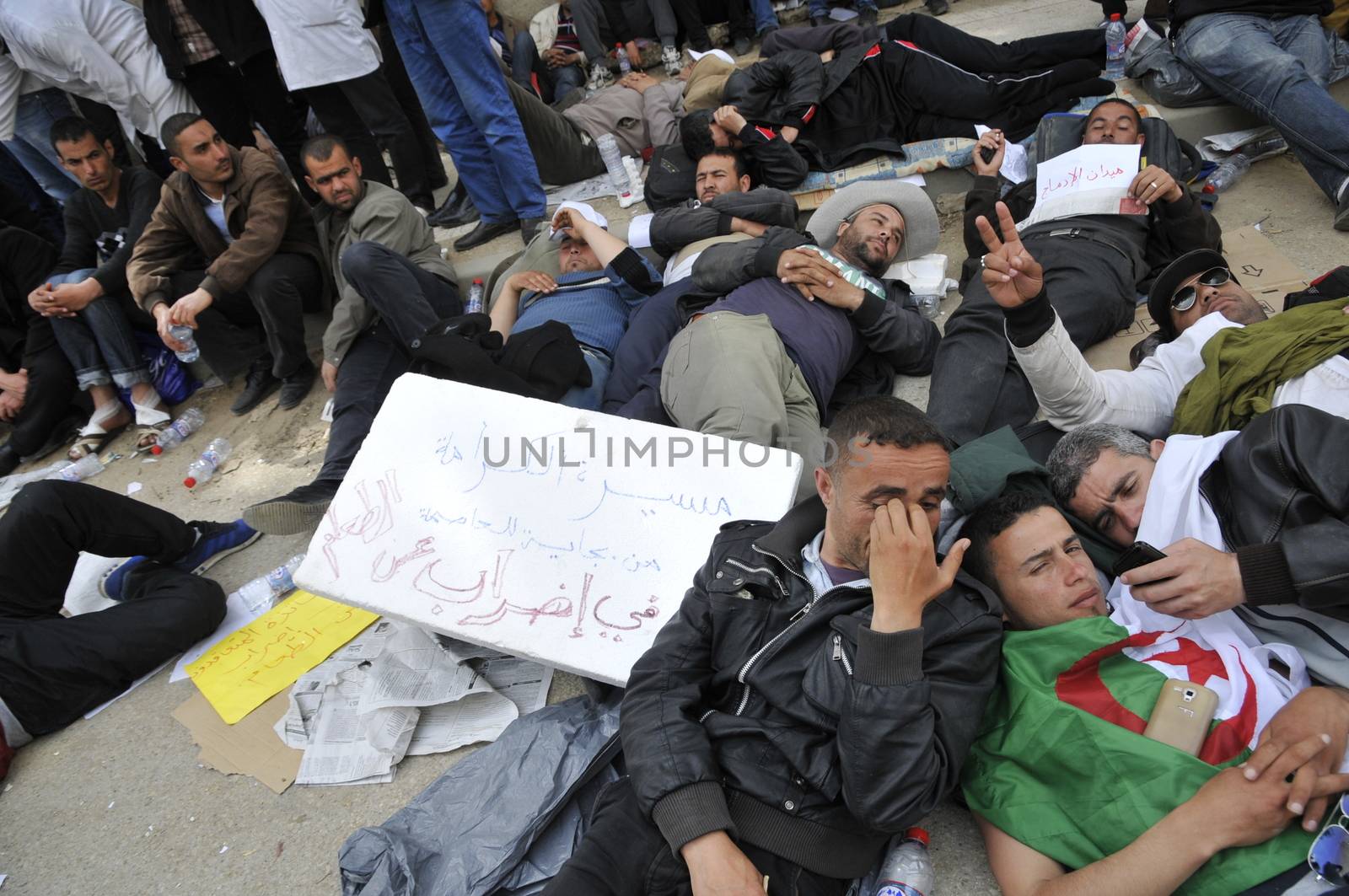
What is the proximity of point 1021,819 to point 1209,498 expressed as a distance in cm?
89

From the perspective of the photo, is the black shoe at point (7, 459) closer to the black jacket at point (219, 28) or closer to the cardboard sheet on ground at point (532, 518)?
the black jacket at point (219, 28)

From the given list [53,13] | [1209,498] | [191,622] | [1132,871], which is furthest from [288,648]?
[53,13]

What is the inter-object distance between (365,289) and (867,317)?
7.86 ft

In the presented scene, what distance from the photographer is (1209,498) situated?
69.2 inches

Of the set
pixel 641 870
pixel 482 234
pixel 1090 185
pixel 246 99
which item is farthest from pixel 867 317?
pixel 246 99

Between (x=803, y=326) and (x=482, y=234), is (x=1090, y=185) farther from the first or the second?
(x=482, y=234)

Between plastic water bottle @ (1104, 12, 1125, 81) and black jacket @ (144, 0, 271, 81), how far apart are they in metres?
4.97

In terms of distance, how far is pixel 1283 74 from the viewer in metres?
3.50

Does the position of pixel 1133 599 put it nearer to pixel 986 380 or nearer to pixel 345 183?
pixel 986 380

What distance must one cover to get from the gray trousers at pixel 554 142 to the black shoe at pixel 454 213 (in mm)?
541

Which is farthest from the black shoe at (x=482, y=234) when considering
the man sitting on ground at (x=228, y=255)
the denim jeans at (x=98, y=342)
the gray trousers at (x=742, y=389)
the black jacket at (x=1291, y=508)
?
the black jacket at (x=1291, y=508)

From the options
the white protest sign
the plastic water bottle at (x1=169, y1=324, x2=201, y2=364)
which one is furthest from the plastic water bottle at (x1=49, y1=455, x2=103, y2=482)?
the white protest sign

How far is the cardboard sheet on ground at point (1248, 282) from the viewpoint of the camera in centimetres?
299

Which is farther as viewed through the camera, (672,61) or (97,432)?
(672,61)
